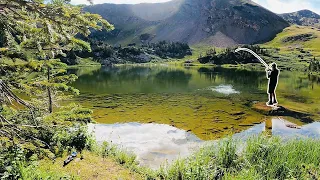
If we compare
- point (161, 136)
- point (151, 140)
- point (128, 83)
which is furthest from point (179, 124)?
point (128, 83)

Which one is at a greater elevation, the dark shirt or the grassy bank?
the dark shirt

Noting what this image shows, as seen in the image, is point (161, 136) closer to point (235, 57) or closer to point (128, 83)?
point (128, 83)

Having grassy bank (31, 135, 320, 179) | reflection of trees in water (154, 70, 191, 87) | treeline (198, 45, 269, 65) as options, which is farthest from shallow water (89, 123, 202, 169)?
treeline (198, 45, 269, 65)

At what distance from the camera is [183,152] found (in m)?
18.8

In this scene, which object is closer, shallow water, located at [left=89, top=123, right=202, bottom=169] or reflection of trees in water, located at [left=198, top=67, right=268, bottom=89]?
shallow water, located at [left=89, top=123, right=202, bottom=169]

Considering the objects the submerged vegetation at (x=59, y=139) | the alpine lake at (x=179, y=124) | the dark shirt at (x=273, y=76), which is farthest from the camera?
the alpine lake at (x=179, y=124)

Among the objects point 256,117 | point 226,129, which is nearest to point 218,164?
point 226,129

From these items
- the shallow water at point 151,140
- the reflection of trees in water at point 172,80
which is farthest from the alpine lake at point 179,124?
the reflection of trees in water at point 172,80

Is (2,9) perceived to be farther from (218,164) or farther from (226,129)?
(226,129)

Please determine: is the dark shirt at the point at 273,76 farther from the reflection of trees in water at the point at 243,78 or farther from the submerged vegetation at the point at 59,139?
the reflection of trees in water at the point at 243,78

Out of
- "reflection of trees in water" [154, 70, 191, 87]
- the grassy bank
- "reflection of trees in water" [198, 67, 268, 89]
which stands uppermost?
the grassy bank

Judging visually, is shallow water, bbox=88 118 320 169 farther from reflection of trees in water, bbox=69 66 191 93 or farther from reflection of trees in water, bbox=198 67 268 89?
reflection of trees in water, bbox=198 67 268 89

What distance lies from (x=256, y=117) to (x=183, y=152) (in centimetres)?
1472

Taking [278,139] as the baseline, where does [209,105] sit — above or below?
below
